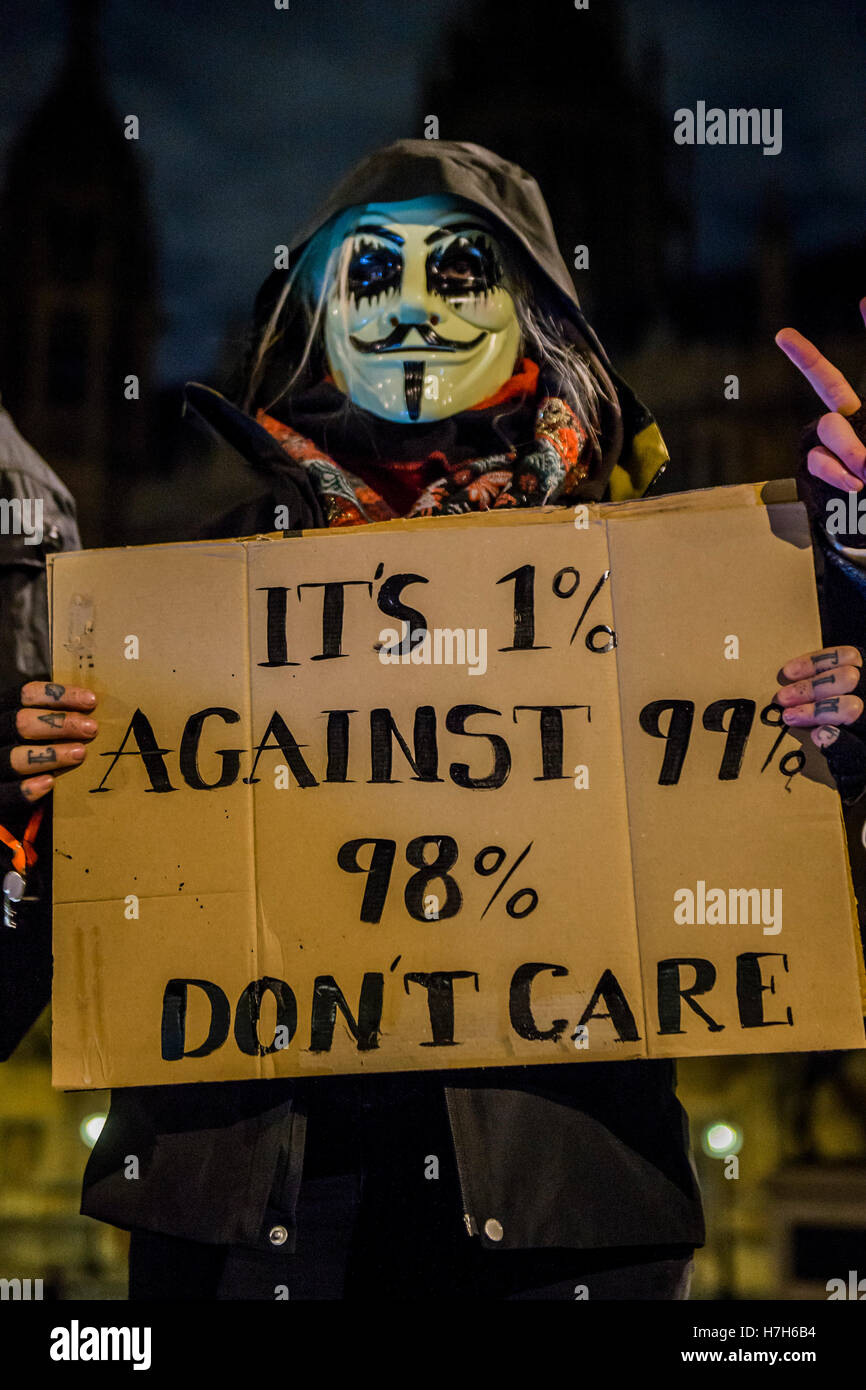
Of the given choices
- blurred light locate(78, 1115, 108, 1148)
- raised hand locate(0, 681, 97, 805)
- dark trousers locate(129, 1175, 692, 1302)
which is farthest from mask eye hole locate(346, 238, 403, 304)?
blurred light locate(78, 1115, 108, 1148)

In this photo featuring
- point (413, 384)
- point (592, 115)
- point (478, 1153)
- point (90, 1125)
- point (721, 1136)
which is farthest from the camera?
point (592, 115)

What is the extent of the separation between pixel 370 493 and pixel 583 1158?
3.42ft

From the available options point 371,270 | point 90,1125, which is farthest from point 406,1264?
point 90,1125

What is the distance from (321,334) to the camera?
76.0 inches

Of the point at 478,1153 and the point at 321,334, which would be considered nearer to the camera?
the point at 478,1153

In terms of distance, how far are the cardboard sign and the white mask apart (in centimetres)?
41

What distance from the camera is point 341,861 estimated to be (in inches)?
59.0

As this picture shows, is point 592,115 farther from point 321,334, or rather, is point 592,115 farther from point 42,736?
point 42,736

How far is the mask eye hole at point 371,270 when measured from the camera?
1.88 meters

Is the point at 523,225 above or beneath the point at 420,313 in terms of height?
above

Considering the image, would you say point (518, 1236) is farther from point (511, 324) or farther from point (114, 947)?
point (511, 324)

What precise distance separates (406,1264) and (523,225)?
161 cm

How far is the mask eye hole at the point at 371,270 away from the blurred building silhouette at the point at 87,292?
0.68m
